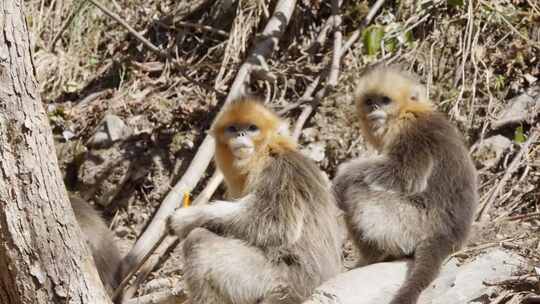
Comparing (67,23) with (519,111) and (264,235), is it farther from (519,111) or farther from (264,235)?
(264,235)

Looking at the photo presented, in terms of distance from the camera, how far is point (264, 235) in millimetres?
5027

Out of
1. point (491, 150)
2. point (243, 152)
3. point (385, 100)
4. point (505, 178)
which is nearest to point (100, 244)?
point (243, 152)

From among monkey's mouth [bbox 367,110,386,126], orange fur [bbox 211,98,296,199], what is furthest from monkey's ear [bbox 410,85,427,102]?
orange fur [bbox 211,98,296,199]

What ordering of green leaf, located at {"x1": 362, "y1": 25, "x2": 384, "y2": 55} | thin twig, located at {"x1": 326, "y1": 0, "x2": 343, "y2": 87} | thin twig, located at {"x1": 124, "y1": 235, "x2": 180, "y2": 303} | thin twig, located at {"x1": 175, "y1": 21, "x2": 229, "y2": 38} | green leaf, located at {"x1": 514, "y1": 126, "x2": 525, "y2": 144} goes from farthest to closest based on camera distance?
1. thin twig, located at {"x1": 175, "y1": 21, "x2": 229, "y2": 38}
2. thin twig, located at {"x1": 326, "y1": 0, "x2": 343, "y2": 87}
3. green leaf, located at {"x1": 362, "y1": 25, "x2": 384, "y2": 55}
4. green leaf, located at {"x1": 514, "y1": 126, "x2": 525, "y2": 144}
5. thin twig, located at {"x1": 124, "y1": 235, "x2": 180, "y2": 303}

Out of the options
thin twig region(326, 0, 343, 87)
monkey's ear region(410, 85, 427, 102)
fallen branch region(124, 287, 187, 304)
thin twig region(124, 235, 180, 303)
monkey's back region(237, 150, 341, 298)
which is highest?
thin twig region(326, 0, 343, 87)

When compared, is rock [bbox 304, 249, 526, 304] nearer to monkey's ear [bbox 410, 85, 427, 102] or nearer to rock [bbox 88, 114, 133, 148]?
monkey's ear [bbox 410, 85, 427, 102]

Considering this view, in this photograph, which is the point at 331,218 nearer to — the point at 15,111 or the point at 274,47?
the point at 15,111

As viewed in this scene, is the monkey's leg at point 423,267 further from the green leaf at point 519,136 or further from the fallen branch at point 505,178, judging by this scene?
the green leaf at point 519,136

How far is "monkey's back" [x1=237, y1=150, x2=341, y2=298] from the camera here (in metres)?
5.02

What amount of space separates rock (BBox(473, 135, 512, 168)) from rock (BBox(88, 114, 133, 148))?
2.99 meters

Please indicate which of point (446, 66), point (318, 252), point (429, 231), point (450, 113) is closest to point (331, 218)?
point (318, 252)

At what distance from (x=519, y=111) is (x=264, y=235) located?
130 inches

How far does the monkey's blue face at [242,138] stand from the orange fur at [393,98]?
0.92 meters

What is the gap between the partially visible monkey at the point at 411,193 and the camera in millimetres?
5422
